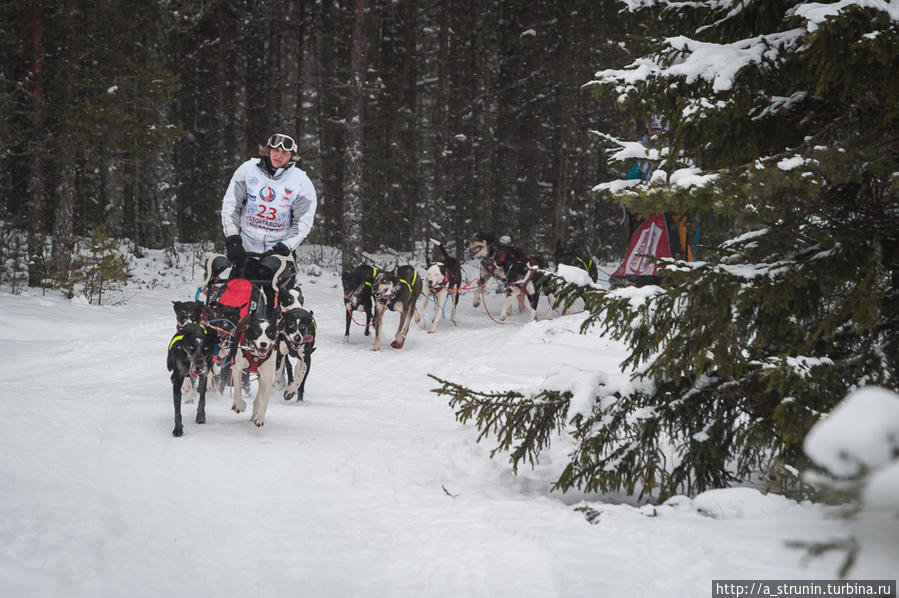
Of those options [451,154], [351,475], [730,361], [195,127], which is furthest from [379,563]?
[195,127]

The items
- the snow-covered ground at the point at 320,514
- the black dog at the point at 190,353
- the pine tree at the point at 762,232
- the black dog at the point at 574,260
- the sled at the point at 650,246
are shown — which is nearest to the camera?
the snow-covered ground at the point at 320,514

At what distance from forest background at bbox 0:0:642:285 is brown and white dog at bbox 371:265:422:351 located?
365 cm

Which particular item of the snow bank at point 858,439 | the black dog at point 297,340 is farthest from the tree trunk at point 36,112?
the snow bank at point 858,439

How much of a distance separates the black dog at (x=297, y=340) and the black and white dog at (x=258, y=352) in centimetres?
67

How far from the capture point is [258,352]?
5.27 meters

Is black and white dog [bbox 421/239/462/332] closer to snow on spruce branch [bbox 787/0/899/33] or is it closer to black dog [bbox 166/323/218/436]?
black dog [bbox 166/323/218/436]

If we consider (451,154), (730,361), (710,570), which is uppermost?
(451,154)

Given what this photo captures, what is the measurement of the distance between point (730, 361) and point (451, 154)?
808 inches

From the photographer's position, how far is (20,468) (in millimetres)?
3688

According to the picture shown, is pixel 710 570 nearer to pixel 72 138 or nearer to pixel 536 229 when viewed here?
pixel 72 138

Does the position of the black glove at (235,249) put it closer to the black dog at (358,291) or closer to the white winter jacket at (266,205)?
the white winter jacket at (266,205)

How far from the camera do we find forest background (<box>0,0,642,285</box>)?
12.4 meters

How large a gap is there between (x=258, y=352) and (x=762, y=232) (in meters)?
3.91

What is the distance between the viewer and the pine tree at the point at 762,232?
102 inches
